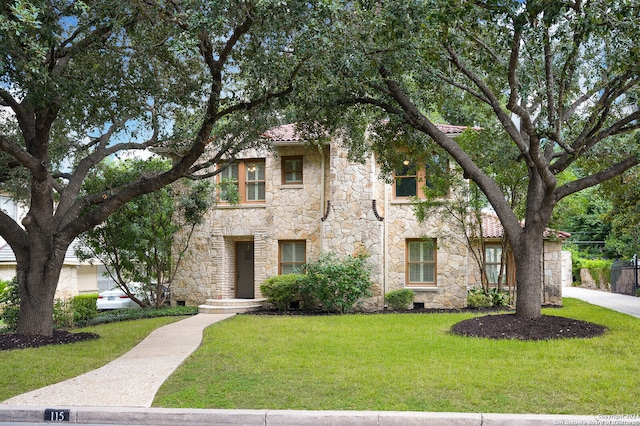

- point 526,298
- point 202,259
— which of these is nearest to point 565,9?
point 526,298

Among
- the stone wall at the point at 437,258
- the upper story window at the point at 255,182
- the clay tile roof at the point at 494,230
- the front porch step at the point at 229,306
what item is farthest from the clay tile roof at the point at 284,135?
the clay tile roof at the point at 494,230

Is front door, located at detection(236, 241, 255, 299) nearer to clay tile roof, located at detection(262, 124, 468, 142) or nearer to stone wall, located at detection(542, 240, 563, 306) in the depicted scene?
clay tile roof, located at detection(262, 124, 468, 142)

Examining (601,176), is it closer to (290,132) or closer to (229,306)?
(290,132)

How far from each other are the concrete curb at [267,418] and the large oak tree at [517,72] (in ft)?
19.0

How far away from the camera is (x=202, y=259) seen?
67.5 ft

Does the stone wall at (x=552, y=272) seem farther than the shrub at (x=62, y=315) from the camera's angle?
Yes

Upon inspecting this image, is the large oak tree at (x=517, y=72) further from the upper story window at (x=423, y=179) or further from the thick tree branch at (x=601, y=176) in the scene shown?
the upper story window at (x=423, y=179)

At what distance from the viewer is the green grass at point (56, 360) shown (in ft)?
27.2

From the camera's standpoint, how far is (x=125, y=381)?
8.14m

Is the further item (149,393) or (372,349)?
(372,349)

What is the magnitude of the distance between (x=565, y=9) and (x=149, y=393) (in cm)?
826

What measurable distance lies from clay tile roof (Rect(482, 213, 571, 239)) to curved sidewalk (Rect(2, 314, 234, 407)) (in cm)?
1082

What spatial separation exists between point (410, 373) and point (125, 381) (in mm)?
4035

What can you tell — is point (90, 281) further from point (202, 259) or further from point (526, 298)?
point (526, 298)
